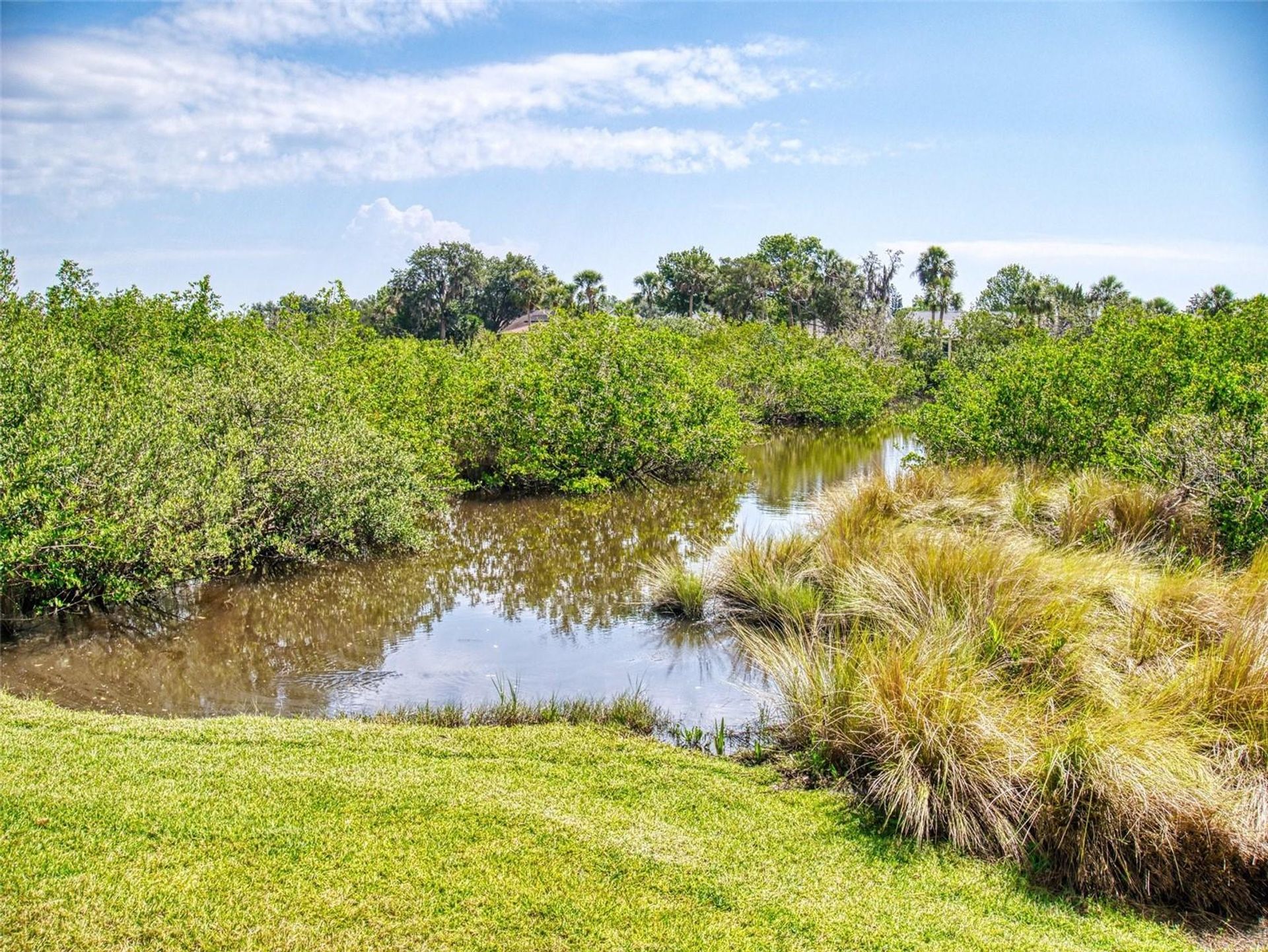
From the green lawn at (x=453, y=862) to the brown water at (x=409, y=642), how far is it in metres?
Answer: 1.99

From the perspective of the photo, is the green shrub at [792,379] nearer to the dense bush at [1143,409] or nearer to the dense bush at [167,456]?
the dense bush at [1143,409]

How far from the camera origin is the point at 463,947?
3.75 m

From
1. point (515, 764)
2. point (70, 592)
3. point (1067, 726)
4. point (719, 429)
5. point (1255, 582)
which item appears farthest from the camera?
point (719, 429)

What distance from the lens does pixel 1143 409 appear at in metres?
13.1

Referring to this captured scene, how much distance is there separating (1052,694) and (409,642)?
20.8ft

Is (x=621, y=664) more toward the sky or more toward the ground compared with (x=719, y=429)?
more toward the ground

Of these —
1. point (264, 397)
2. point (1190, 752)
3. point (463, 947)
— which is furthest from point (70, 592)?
point (1190, 752)

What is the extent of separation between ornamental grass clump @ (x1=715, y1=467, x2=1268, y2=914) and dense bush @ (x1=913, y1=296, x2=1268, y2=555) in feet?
2.35

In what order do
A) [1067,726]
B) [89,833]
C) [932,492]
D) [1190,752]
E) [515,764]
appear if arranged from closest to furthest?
[89,833], [1190,752], [1067,726], [515,764], [932,492]

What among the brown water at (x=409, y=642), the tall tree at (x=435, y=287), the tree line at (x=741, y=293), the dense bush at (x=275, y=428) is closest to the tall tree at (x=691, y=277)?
the tree line at (x=741, y=293)

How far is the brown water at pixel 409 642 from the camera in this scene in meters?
7.86

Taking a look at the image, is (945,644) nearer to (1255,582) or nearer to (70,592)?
(1255,582)

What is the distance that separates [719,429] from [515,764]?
46.6ft

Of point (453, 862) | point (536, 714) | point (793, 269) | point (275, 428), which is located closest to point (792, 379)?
point (275, 428)
